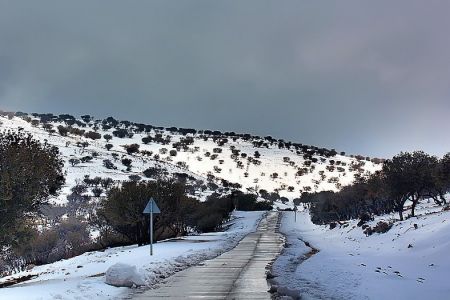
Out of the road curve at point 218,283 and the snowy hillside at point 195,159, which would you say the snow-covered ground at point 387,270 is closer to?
the road curve at point 218,283

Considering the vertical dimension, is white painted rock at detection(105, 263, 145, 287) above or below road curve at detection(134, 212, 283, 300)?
above

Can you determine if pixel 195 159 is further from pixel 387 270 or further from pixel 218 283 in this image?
pixel 218 283

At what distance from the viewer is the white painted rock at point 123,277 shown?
53.9 ft

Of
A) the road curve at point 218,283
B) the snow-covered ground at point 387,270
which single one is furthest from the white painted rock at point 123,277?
the snow-covered ground at point 387,270

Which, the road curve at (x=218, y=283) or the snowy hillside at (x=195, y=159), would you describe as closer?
the road curve at (x=218, y=283)

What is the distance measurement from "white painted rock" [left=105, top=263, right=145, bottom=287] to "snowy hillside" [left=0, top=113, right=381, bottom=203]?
244 feet

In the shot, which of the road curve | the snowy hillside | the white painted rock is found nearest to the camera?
the road curve

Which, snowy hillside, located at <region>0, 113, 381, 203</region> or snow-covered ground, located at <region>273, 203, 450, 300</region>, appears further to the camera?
snowy hillside, located at <region>0, 113, 381, 203</region>

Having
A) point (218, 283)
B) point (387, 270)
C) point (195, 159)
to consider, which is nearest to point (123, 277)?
point (218, 283)

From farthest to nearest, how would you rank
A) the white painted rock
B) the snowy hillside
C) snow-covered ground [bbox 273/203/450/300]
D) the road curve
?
the snowy hillside → the white painted rock → snow-covered ground [bbox 273/203/450/300] → the road curve

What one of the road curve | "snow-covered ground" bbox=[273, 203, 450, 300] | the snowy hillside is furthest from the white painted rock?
the snowy hillside

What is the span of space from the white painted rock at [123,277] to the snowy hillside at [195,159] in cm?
7427

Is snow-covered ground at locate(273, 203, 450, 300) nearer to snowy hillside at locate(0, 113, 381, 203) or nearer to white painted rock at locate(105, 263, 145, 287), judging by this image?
white painted rock at locate(105, 263, 145, 287)

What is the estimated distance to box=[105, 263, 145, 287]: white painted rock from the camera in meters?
16.4
